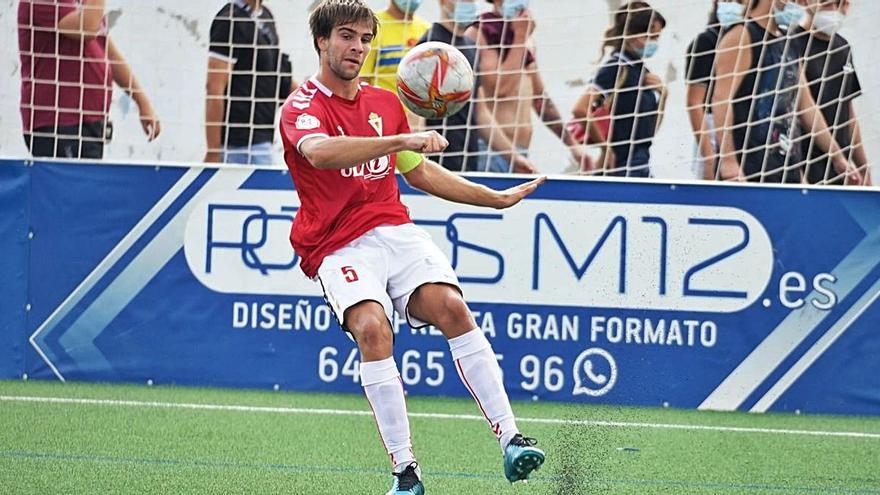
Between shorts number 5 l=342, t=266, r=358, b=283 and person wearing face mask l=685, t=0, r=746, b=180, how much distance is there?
196 inches

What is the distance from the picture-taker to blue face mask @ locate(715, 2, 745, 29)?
9859 mm

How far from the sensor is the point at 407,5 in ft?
33.2

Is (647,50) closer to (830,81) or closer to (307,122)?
(830,81)

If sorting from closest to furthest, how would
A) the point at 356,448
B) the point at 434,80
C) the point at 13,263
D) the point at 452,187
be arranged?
the point at 434,80
the point at 452,187
the point at 356,448
the point at 13,263

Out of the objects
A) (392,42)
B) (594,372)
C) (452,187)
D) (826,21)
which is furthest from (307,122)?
(826,21)

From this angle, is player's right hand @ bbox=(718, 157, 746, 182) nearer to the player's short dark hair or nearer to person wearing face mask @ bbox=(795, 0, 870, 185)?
person wearing face mask @ bbox=(795, 0, 870, 185)

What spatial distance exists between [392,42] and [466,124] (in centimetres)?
78

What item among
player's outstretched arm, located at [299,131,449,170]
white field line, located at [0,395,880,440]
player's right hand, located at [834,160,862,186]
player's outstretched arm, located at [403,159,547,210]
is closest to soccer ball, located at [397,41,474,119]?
player's outstretched arm, located at [403,159,547,210]

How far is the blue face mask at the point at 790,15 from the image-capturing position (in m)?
9.83

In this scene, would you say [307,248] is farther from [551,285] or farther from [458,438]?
[551,285]

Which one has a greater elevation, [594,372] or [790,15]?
[790,15]

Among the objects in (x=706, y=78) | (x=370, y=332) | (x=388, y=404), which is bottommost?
(x=388, y=404)

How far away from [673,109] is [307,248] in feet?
16.6

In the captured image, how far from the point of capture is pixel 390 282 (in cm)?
566
